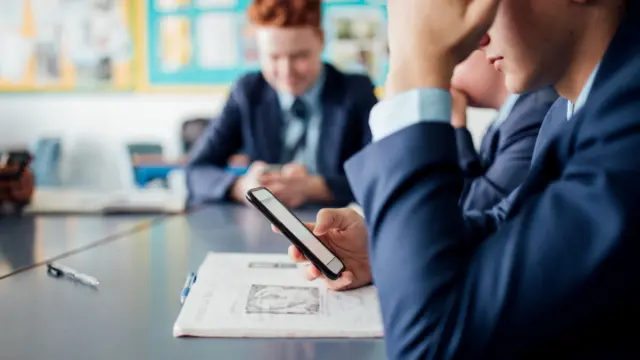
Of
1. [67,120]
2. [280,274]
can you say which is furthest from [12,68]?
[280,274]

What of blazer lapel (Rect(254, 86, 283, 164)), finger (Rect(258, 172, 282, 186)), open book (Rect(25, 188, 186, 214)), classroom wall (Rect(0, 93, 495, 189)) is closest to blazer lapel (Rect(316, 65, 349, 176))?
blazer lapel (Rect(254, 86, 283, 164))

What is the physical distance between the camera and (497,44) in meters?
0.50

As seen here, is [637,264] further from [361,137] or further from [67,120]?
[67,120]

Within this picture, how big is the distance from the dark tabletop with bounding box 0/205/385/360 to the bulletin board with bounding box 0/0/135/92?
2327 millimetres

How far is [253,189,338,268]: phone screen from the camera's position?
0.67 m

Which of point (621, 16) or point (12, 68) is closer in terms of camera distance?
point (621, 16)

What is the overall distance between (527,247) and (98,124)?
3038mm

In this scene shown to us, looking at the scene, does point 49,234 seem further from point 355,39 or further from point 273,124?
point 355,39

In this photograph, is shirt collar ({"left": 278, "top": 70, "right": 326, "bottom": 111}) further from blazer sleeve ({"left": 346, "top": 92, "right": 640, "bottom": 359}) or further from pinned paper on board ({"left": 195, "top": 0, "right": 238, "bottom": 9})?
pinned paper on board ({"left": 195, "top": 0, "right": 238, "bottom": 9})

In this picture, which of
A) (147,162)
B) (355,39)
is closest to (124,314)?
(147,162)

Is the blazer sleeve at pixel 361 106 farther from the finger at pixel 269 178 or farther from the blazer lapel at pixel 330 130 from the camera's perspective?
the finger at pixel 269 178

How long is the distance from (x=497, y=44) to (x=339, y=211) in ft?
1.07

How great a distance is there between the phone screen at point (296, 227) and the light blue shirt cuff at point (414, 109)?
23 centimetres

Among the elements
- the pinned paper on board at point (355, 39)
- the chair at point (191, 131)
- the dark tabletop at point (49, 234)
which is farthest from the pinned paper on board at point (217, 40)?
the dark tabletop at point (49, 234)
